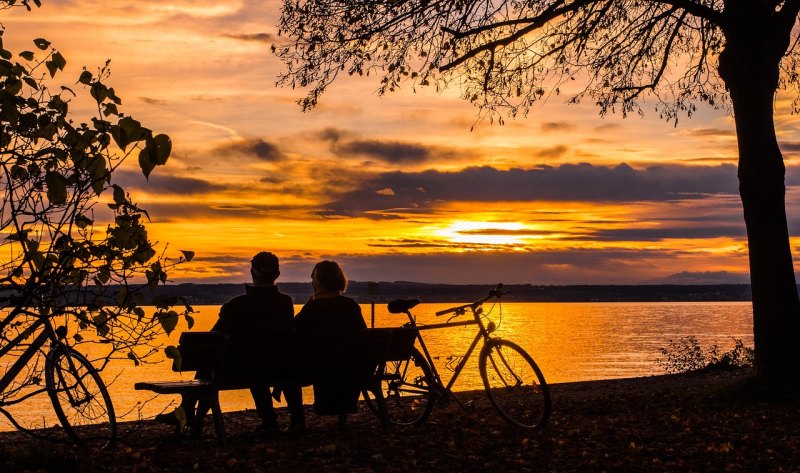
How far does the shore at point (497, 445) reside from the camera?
7.84 m

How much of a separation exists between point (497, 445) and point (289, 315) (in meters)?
2.57

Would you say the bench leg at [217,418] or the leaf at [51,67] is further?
the bench leg at [217,418]

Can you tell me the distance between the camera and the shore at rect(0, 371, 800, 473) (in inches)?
309

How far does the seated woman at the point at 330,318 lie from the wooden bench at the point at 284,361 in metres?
0.07

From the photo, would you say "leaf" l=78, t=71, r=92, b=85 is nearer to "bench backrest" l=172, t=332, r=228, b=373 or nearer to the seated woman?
"bench backrest" l=172, t=332, r=228, b=373

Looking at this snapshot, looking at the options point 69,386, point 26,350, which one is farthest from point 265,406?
point 26,350

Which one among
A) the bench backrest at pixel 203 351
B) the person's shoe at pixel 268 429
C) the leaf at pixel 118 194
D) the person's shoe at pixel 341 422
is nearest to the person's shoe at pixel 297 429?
the person's shoe at pixel 268 429

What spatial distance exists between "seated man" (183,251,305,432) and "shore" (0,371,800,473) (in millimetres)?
271

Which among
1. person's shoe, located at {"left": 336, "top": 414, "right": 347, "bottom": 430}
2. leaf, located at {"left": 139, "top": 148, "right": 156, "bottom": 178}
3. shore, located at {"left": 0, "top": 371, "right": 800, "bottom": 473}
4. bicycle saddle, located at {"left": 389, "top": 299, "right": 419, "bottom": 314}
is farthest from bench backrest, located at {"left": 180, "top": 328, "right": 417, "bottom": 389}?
leaf, located at {"left": 139, "top": 148, "right": 156, "bottom": 178}

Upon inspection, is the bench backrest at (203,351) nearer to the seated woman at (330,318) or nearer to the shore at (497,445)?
the shore at (497,445)

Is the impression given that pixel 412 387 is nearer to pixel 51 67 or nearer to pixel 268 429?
pixel 268 429

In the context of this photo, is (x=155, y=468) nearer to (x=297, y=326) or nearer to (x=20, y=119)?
(x=297, y=326)

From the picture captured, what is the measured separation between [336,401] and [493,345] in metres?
1.81

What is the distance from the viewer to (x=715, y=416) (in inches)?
420
